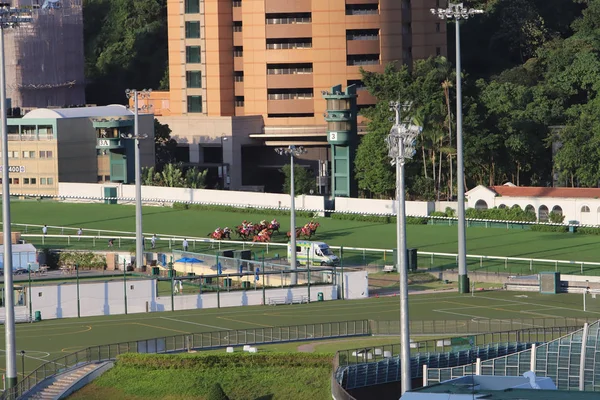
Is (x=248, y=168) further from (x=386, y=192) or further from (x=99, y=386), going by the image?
(x=99, y=386)

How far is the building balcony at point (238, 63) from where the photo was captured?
6088 inches

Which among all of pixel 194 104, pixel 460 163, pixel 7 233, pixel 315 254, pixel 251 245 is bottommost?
pixel 315 254

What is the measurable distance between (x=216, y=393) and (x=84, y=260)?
152ft

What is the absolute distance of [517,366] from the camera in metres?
50.9

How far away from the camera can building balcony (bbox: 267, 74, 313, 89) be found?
150 m

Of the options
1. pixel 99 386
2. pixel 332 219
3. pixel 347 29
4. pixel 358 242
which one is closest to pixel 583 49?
pixel 347 29

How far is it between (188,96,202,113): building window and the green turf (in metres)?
29.8

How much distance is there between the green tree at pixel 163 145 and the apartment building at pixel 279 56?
11.6ft

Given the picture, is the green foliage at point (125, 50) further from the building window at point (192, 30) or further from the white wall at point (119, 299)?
the white wall at point (119, 299)

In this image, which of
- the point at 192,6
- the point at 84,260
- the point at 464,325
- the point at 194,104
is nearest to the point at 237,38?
the point at 192,6

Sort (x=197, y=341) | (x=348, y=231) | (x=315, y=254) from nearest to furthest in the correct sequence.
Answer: (x=197, y=341) < (x=315, y=254) < (x=348, y=231)

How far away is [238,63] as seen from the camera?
509ft

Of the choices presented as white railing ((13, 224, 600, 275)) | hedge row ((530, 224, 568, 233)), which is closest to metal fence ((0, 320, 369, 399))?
white railing ((13, 224, 600, 275))

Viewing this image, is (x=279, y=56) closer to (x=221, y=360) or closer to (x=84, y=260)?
(x=84, y=260)
